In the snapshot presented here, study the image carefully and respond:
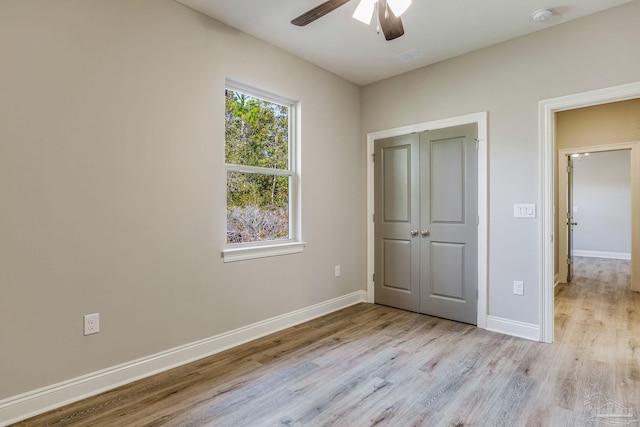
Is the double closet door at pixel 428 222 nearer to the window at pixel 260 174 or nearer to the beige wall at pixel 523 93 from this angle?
the beige wall at pixel 523 93

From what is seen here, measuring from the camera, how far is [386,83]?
12.9 feet

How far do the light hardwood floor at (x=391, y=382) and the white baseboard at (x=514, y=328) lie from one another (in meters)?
0.11

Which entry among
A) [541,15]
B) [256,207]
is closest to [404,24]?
[541,15]

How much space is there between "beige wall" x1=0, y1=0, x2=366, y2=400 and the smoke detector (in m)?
2.21

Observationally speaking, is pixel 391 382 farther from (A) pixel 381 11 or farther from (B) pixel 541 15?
(B) pixel 541 15

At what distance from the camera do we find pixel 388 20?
198cm

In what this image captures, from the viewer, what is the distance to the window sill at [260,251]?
2804 mm

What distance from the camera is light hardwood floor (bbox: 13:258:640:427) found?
1.84 metres

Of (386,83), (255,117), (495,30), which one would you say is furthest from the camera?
(386,83)

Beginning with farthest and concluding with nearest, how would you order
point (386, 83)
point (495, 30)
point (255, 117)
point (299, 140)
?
point (386, 83)
point (299, 140)
point (255, 117)
point (495, 30)

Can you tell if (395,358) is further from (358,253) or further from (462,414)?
(358,253)

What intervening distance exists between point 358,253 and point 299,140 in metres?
1.65

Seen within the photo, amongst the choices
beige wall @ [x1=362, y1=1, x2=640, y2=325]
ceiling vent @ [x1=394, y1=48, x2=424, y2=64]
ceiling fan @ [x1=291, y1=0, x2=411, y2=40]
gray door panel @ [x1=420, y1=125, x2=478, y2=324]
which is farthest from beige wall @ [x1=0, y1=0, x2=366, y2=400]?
beige wall @ [x1=362, y1=1, x2=640, y2=325]

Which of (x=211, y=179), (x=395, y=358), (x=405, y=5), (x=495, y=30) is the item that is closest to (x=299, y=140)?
(x=211, y=179)
